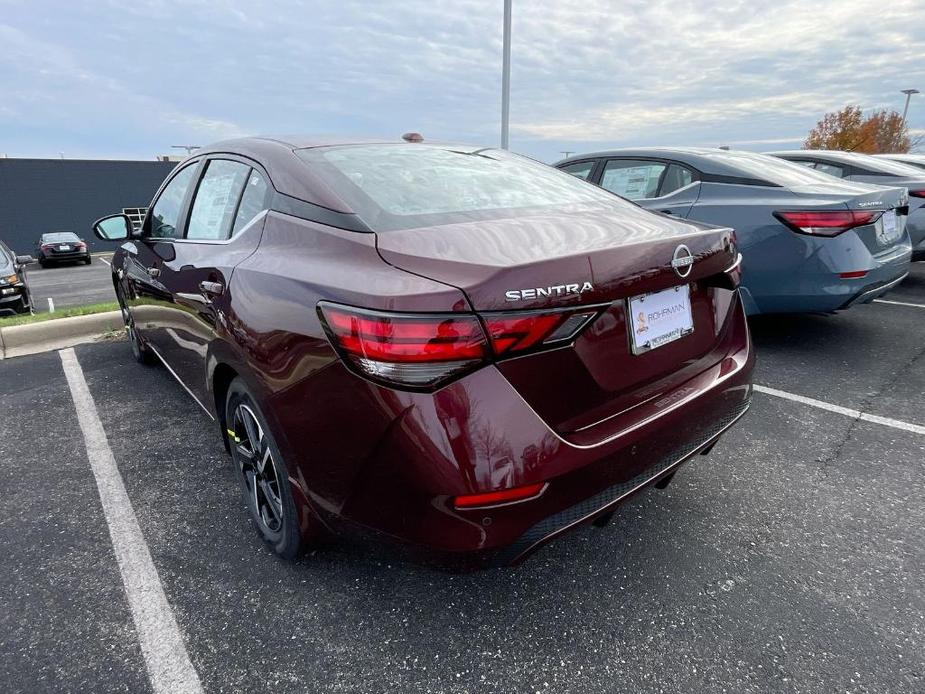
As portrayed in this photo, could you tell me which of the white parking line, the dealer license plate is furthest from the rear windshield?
the white parking line

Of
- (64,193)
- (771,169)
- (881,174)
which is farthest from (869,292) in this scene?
(64,193)

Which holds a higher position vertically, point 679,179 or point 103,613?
point 679,179

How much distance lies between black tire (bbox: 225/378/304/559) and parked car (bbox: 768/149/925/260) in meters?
6.47

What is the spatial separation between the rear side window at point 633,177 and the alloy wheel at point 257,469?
3898 mm

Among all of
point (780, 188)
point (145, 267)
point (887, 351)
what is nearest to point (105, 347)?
point (145, 267)

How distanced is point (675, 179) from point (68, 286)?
739 inches

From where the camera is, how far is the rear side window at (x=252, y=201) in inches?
82.2

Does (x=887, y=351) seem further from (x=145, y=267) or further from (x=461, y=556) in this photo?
(x=145, y=267)

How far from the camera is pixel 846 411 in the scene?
128 inches

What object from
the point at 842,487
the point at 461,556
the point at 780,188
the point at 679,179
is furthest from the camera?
the point at 679,179

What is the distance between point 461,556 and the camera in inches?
58.2

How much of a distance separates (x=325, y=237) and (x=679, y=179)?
4.01 meters

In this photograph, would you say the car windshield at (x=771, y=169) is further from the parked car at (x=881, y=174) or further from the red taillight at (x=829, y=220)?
the parked car at (x=881, y=174)

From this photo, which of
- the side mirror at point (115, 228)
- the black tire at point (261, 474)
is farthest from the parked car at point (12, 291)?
the black tire at point (261, 474)
